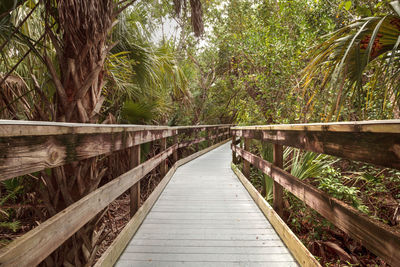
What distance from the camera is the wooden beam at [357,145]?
0.92 metres

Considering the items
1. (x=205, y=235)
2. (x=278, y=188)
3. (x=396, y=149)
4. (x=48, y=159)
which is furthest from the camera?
(x=278, y=188)

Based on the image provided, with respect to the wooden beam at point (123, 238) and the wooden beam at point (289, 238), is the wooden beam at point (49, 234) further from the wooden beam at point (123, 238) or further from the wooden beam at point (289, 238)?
the wooden beam at point (289, 238)

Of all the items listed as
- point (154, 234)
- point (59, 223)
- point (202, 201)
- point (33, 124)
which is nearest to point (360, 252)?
point (202, 201)

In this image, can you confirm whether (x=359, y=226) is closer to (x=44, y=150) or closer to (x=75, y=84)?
(x=44, y=150)

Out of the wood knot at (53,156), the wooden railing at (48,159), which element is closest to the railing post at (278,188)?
the wooden railing at (48,159)

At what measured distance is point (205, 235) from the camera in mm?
2193

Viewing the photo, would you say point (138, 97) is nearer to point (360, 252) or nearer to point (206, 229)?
point (206, 229)

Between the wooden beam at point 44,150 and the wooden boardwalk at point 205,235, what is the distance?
962 millimetres

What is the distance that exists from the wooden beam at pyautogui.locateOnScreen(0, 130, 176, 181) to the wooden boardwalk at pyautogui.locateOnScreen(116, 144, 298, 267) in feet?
3.16

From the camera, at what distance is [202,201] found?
3.20m

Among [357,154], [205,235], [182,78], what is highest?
[182,78]

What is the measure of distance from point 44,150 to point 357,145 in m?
1.42

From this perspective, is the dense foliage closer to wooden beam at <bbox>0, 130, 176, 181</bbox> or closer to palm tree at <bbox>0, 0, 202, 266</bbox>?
palm tree at <bbox>0, 0, 202, 266</bbox>

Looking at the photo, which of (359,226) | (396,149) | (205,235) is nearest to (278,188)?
(205,235)
